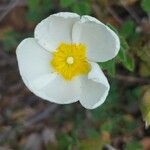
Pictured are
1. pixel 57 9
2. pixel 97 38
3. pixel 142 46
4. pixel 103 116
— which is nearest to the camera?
pixel 97 38

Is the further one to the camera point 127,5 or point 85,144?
point 127,5

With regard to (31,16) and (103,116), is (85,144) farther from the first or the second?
(31,16)

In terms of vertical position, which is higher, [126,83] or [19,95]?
[126,83]

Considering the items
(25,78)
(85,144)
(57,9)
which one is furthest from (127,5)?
(25,78)

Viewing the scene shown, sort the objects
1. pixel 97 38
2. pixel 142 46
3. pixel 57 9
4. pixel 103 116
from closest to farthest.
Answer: pixel 97 38 < pixel 142 46 < pixel 103 116 < pixel 57 9

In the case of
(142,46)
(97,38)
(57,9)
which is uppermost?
(97,38)

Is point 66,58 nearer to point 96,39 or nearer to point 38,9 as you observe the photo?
point 96,39

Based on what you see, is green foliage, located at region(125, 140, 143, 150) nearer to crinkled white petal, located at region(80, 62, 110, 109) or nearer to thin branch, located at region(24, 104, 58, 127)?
thin branch, located at region(24, 104, 58, 127)
